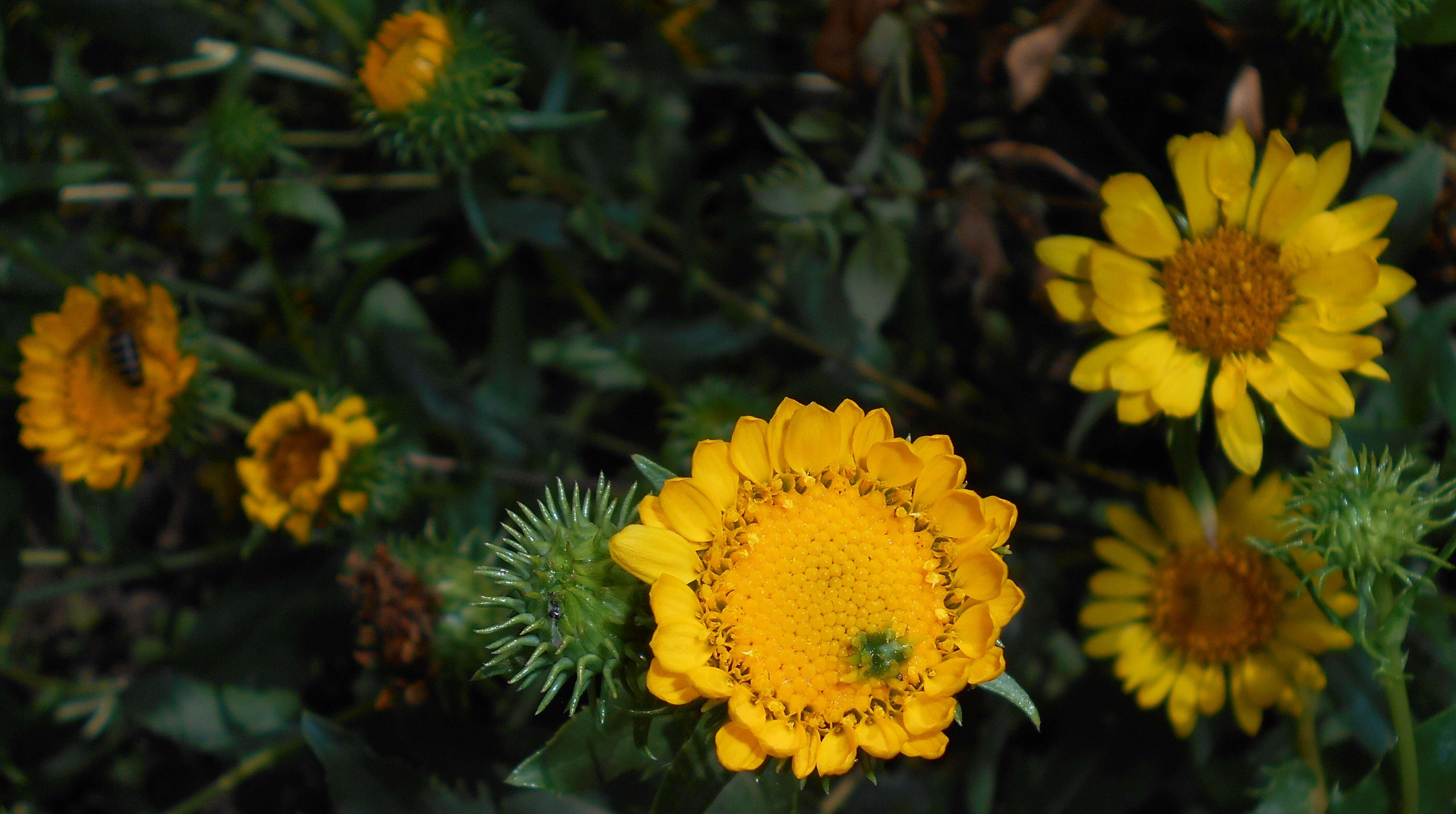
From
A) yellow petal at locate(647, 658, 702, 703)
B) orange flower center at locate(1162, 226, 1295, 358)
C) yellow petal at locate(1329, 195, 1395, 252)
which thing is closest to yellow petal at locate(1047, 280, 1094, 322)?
orange flower center at locate(1162, 226, 1295, 358)

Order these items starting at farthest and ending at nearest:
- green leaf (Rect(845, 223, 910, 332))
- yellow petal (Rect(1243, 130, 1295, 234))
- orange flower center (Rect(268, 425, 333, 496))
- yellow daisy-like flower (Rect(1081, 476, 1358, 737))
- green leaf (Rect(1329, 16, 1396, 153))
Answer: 1. green leaf (Rect(845, 223, 910, 332))
2. orange flower center (Rect(268, 425, 333, 496))
3. yellow daisy-like flower (Rect(1081, 476, 1358, 737))
4. green leaf (Rect(1329, 16, 1396, 153))
5. yellow petal (Rect(1243, 130, 1295, 234))

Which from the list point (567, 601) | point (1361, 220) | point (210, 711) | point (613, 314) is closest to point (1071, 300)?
point (1361, 220)

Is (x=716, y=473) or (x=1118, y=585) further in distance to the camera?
(x=1118, y=585)

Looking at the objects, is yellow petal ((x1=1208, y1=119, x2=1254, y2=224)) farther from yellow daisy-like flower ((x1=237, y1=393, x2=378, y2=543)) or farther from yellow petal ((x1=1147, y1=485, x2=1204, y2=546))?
yellow daisy-like flower ((x1=237, y1=393, x2=378, y2=543))

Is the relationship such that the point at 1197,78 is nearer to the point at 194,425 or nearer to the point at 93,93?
the point at 194,425

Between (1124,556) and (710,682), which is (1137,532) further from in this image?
(710,682)

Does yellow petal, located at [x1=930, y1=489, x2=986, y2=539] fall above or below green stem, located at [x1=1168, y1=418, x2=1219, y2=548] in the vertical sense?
above
